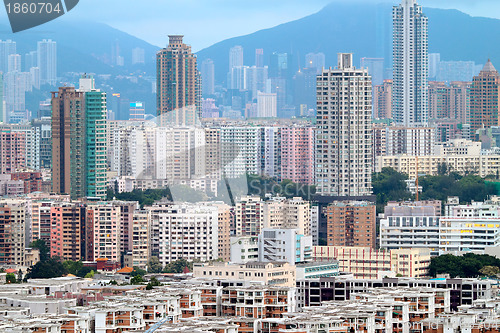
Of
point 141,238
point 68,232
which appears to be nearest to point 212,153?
point 68,232

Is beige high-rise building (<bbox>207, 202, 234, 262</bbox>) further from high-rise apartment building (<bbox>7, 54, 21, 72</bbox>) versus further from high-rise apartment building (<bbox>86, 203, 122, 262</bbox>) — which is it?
high-rise apartment building (<bbox>7, 54, 21, 72</bbox>)

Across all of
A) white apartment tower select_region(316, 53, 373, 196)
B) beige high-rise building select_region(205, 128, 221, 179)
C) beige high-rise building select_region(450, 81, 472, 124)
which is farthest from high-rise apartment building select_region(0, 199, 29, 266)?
beige high-rise building select_region(450, 81, 472, 124)

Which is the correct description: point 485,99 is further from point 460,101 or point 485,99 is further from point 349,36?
point 349,36

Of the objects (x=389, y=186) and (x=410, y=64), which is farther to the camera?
(x=410, y=64)

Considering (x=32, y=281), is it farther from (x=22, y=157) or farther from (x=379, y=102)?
(x=379, y=102)

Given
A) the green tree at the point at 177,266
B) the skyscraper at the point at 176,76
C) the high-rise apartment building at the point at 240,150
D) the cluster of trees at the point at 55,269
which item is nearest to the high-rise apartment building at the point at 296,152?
the high-rise apartment building at the point at 240,150

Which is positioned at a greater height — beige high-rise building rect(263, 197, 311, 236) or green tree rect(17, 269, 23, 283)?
beige high-rise building rect(263, 197, 311, 236)
